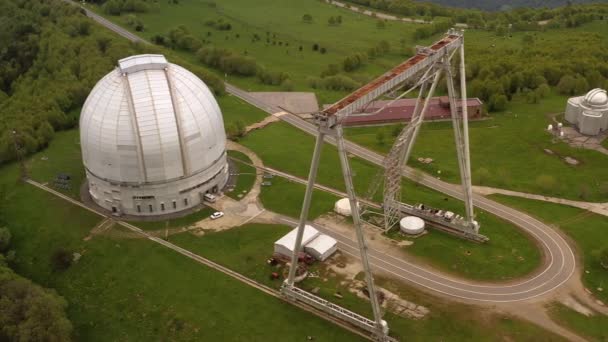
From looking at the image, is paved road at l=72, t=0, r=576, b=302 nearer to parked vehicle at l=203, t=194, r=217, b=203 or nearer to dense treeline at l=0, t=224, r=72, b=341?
parked vehicle at l=203, t=194, r=217, b=203

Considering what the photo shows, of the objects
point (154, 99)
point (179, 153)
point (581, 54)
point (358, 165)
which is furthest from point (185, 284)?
point (581, 54)

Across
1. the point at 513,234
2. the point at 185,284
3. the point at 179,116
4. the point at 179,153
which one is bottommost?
the point at 185,284

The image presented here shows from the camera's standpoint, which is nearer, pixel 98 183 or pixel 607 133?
pixel 98 183

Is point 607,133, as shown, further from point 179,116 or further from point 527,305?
point 179,116

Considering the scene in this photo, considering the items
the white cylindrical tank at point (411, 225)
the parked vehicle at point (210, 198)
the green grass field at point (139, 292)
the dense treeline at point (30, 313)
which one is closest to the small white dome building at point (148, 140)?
the parked vehicle at point (210, 198)

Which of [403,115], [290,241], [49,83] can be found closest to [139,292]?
[290,241]

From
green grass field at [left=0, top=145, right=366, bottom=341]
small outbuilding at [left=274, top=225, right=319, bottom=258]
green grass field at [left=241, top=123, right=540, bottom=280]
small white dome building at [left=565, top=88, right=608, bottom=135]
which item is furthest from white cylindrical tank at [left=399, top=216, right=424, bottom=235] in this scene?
small white dome building at [left=565, top=88, right=608, bottom=135]
